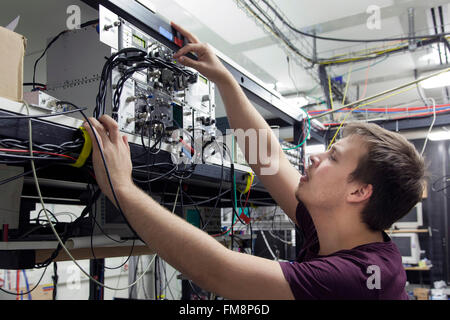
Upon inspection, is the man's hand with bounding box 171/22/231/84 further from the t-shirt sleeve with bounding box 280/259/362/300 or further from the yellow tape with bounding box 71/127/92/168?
the t-shirt sleeve with bounding box 280/259/362/300

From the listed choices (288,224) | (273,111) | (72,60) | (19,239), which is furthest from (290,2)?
(19,239)

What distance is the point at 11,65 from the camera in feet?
2.16

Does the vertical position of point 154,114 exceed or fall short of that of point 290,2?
it falls short

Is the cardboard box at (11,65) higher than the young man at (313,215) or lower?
higher

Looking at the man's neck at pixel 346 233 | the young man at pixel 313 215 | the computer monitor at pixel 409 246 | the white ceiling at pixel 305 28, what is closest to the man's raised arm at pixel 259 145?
the young man at pixel 313 215

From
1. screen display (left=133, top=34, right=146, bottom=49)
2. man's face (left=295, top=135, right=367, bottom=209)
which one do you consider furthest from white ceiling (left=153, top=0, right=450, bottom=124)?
man's face (left=295, top=135, right=367, bottom=209)

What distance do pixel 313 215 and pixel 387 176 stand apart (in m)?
0.23

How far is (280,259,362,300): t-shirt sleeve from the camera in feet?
2.30

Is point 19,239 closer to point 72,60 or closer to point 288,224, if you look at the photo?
point 72,60

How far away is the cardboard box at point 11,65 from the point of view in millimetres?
634

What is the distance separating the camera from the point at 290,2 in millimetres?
3215

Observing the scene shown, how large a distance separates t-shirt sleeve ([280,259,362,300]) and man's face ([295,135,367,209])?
0.91 ft

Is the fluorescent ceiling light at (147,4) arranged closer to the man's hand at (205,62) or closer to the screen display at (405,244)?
the man's hand at (205,62)
